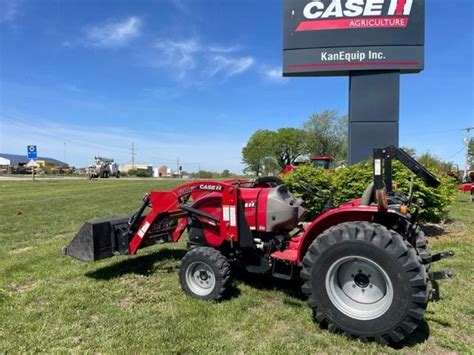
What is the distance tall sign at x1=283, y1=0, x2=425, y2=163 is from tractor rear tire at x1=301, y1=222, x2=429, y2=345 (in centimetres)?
921

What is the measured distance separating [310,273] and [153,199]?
2461 mm

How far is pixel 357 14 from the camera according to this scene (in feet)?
39.3

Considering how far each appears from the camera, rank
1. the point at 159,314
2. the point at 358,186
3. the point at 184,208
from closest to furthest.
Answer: the point at 159,314, the point at 184,208, the point at 358,186

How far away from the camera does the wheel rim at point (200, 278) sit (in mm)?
4809

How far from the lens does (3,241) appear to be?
27.7ft

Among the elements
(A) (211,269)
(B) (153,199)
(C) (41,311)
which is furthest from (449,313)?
(C) (41,311)

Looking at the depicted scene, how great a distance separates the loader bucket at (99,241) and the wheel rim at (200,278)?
4.23ft

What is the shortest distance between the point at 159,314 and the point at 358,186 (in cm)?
→ 586

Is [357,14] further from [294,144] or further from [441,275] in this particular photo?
[294,144]

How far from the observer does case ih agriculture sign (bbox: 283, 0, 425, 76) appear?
11.9 m

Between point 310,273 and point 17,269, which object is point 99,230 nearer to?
point 17,269

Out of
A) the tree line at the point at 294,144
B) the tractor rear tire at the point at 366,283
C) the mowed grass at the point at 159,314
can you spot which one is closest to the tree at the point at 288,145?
the tree line at the point at 294,144

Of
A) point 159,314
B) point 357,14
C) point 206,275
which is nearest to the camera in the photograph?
point 159,314

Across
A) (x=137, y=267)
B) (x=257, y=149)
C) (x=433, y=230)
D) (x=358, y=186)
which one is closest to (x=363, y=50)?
(x=358, y=186)
